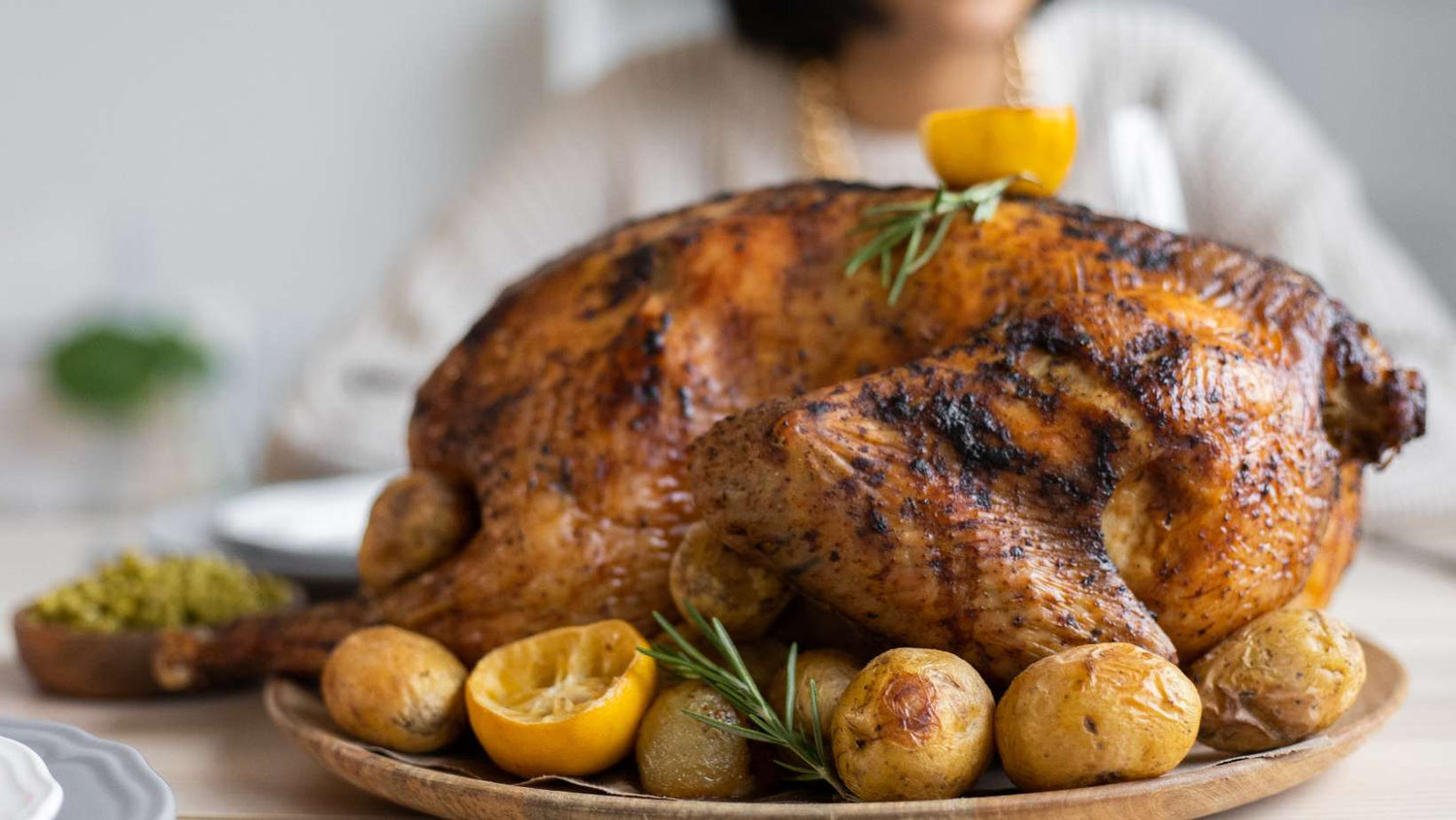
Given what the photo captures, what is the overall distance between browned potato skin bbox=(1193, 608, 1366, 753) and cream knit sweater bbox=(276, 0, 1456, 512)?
1.64 metres

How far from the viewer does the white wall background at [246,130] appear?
3885 mm

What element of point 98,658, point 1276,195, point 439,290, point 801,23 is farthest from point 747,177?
point 98,658

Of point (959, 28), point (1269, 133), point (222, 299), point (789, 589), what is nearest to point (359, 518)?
point (789, 589)

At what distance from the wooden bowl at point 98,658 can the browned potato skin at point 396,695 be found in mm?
244

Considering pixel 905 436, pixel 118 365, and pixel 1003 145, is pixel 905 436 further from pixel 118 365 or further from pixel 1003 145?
pixel 118 365

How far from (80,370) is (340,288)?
787 mm

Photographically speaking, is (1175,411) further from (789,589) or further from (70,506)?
(70,506)

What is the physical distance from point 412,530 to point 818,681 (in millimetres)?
345

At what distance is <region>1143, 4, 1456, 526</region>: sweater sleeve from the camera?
90.4 inches

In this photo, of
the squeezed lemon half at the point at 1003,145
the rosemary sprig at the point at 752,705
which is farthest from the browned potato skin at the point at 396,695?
the squeezed lemon half at the point at 1003,145

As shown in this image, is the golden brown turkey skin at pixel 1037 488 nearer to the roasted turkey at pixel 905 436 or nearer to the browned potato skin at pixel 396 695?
the roasted turkey at pixel 905 436

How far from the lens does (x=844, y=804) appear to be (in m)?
0.64

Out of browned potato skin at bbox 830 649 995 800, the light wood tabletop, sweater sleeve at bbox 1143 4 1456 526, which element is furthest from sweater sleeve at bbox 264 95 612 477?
browned potato skin at bbox 830 649 995 800

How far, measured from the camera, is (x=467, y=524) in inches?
37.9
